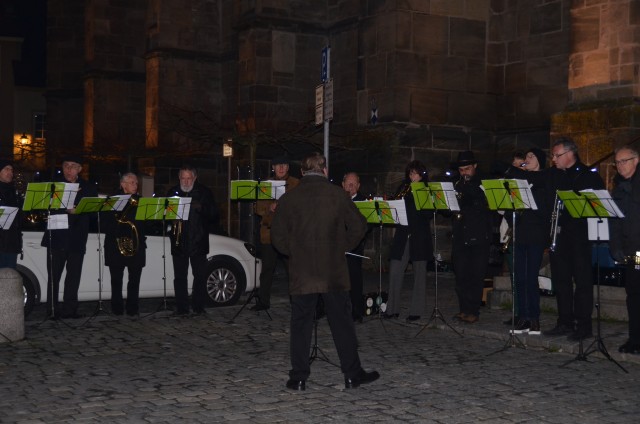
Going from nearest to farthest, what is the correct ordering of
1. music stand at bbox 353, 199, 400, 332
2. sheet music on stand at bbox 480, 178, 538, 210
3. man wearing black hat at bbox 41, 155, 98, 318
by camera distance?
1. sheet music on stand at bbox 480, 178, 538, 210
2. music stand at bbox 353, 199, 400, 332
3. man wearing black hat at bbox 41, 155, 98, 318

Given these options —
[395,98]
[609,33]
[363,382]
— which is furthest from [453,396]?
[395,98]

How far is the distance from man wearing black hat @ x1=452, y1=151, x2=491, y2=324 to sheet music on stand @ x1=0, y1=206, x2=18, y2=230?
16.8 ft

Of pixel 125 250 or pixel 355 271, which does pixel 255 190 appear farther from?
pixel 125 250

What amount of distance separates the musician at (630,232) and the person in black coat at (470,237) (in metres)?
2.31

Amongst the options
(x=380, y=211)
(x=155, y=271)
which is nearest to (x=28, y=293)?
(x=155, y=271)

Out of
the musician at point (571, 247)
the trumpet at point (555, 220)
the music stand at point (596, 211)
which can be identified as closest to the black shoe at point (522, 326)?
the musician at point (571, 247)

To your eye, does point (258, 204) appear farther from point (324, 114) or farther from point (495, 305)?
point (495, 305)

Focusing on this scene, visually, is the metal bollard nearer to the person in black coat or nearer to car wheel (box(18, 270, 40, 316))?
car wheel (box(18, 270, 40, 316))

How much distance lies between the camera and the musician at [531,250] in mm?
10992

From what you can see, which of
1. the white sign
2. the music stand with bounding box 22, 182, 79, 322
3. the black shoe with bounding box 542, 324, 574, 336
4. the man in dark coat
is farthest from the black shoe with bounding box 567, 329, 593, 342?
the music stand with bounding box 22, 182, 79, 322

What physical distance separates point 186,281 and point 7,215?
2665mm

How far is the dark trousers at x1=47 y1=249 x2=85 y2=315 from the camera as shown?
41.9 ft

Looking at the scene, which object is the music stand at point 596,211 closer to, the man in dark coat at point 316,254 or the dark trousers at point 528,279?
the dark trousers at point 528,279

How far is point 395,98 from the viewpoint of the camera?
20.0m
